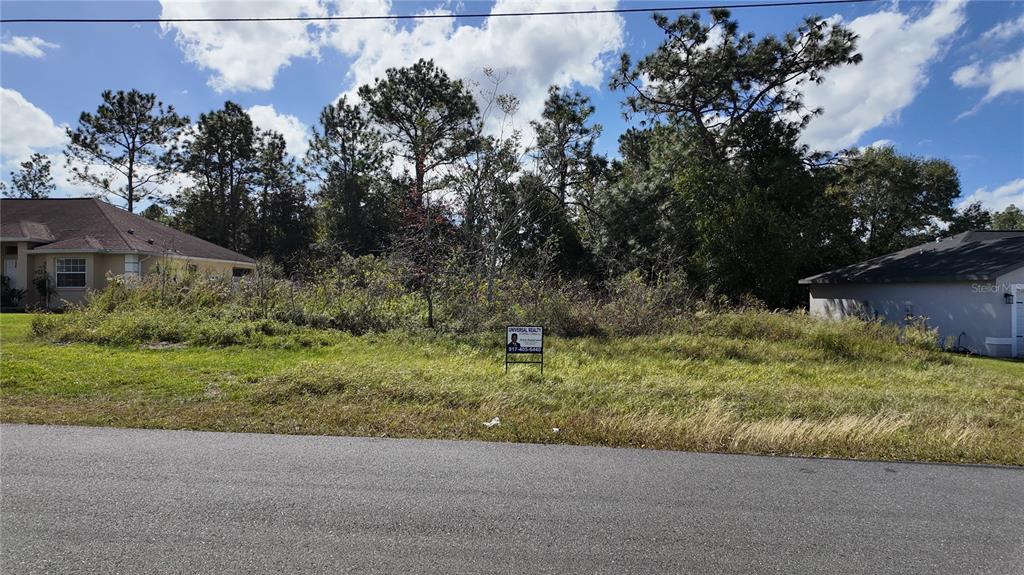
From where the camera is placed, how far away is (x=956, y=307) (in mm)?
16172

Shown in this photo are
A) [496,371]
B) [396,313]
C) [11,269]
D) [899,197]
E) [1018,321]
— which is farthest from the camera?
[899,197]

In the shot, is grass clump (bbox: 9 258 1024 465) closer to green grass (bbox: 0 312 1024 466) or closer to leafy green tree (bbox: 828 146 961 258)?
green grass (bbox: 0 312 1024 466)

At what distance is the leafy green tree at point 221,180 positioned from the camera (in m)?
39.3

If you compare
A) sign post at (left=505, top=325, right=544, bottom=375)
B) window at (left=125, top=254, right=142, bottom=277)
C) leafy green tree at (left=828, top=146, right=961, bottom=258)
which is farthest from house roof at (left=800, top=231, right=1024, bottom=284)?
window at (left=125, top=254, right=142, bottom=277)

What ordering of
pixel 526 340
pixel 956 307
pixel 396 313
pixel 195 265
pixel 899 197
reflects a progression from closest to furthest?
pixel 526 340 → pixel 396 313 → pixel 956 307 → pixel 195 265 → pixel 899 197

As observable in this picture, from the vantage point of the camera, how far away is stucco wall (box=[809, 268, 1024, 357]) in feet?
49.5

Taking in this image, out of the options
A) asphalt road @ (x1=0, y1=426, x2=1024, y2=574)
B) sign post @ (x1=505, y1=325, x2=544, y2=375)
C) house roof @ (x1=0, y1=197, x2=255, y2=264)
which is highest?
house roof @ (x1=0, y1=197, x2=255, y2=264)

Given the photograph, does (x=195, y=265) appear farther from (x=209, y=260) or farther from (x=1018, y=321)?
(x=1018, y=321)

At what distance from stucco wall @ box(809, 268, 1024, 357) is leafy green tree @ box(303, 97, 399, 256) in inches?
1040

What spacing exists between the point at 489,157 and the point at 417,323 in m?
6.20

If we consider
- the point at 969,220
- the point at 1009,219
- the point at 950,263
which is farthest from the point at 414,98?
the point at 1009,219

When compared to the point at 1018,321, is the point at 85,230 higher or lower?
higher

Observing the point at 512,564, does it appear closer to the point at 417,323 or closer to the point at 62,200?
the point at 417,323

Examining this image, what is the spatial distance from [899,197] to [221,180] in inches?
1898
